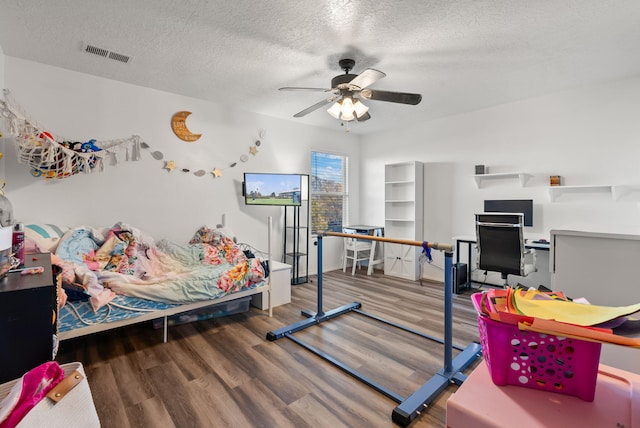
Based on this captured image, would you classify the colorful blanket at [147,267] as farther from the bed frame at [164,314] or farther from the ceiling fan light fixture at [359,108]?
the ceiling fan light fixture at [359,108]

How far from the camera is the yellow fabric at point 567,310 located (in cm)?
58

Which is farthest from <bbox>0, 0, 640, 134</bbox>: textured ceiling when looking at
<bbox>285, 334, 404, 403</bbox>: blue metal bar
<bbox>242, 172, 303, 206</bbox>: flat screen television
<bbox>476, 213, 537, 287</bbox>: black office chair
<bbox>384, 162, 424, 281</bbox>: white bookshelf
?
<bbox>285, 334, 404, 403</bbox>: blue metal bar

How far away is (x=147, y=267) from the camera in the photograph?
286cm

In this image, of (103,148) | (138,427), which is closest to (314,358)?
(138,427)

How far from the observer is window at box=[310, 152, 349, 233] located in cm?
515

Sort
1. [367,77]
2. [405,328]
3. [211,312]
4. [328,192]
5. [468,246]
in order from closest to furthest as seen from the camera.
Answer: [367,77], [405,328], [211,312], [468,246], [328,192]

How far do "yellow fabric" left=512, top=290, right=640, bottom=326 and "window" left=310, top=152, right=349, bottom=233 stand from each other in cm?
439

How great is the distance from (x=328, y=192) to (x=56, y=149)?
12.1 ft

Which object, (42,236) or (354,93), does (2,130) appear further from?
(354,93)

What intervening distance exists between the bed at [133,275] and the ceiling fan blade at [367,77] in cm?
199

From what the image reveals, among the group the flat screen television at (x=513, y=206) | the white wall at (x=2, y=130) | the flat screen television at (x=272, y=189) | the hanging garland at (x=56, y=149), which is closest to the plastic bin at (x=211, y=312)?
the flat screen television at (x=272, y=189)

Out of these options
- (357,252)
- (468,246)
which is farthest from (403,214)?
(468,246)

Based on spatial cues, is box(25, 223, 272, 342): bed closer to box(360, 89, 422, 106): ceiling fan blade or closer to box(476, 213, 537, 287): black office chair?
box(360, 89, 422, 106): ceiling fan blade

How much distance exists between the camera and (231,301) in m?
→ 3.11
